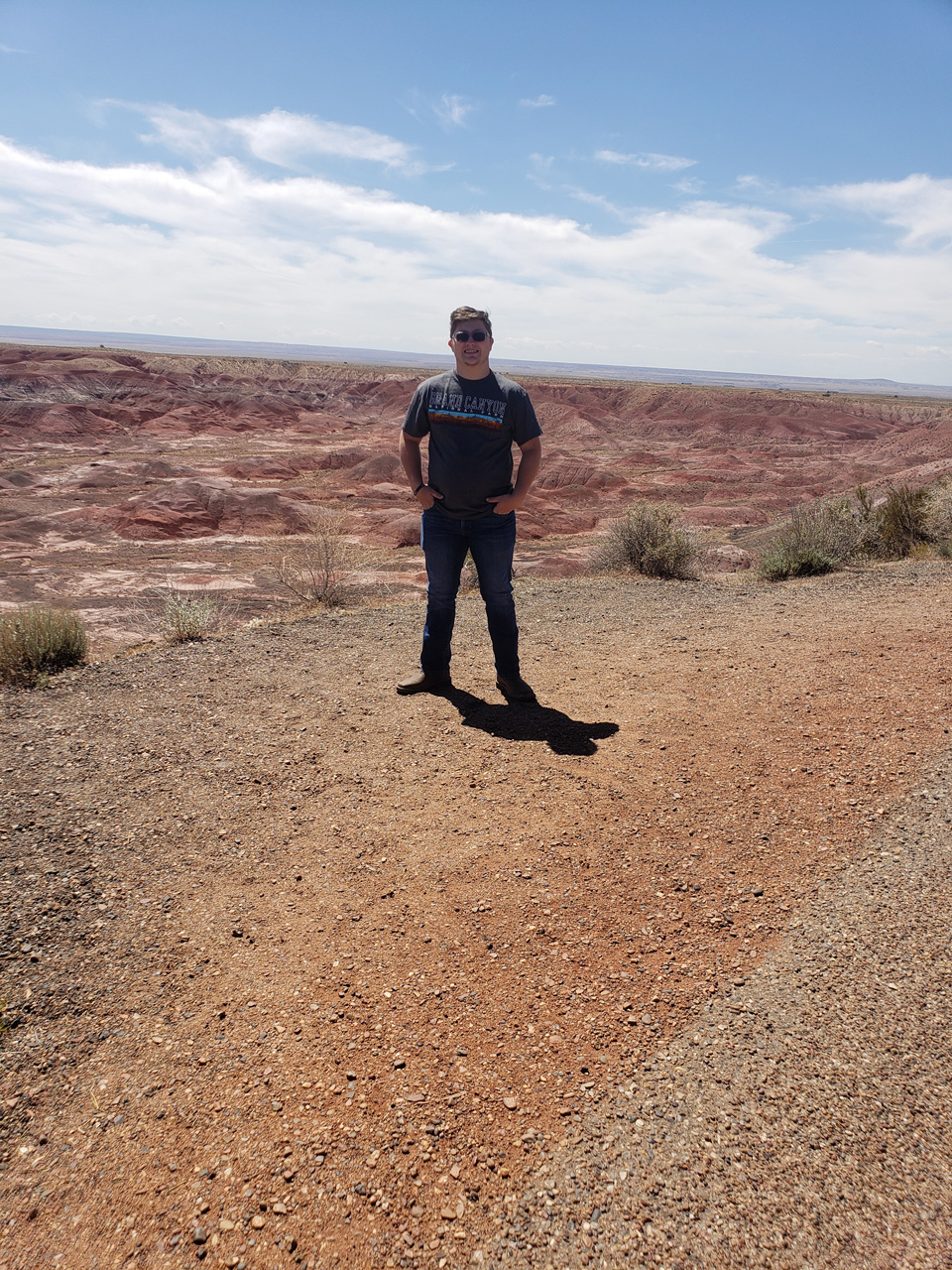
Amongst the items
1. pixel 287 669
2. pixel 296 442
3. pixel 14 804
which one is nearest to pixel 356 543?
pixel 287 669

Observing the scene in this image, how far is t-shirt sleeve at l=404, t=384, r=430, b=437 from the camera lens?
3.43 meters

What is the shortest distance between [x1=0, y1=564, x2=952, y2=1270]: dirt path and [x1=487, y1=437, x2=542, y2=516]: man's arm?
3.38ft

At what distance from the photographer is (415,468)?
12.0ft

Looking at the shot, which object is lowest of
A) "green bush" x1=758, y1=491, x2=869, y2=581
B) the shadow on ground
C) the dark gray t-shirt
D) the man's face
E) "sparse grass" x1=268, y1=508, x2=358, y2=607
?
"sparse grass" x1=268, y1=508, x2=358, y2=607

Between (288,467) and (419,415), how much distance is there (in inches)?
1091

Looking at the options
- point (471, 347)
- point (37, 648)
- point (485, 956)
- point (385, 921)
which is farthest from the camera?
point (37, 648)

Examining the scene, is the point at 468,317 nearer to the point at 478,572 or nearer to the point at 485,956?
the point at 478,572

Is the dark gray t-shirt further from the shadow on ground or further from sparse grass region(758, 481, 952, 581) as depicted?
sparse grass region(758, 481, 952, 581)

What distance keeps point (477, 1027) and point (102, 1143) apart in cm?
84

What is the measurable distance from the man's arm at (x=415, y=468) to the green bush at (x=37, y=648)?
8.49 feet

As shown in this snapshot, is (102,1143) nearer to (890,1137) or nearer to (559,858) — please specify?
(559,858)

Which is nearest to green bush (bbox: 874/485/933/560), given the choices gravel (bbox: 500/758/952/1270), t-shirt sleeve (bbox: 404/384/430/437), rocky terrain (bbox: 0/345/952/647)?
rocky terrain (bbox: 0/345/952/647)

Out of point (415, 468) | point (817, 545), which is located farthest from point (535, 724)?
point (817, 545)

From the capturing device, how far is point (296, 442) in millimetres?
39531
